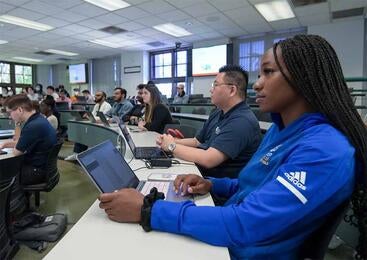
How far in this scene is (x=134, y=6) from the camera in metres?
5.23

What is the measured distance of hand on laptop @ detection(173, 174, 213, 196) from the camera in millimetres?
1097

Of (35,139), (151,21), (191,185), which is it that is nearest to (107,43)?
(151,21)

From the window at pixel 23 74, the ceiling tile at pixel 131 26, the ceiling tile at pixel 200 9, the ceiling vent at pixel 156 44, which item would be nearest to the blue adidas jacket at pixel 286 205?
the ceiling tile at pixel 200 9

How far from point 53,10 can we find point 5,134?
118 inches

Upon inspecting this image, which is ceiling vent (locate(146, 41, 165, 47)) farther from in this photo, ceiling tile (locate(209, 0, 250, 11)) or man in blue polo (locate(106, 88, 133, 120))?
man in blue polo (locate(106, 88, 133, 120))

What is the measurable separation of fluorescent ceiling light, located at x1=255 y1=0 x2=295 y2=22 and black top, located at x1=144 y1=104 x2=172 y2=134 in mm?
3258

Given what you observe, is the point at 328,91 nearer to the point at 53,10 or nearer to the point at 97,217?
the point at 97,217

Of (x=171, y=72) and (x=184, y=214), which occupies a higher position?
(x=171, y=72)

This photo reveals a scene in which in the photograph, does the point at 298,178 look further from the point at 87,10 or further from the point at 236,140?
the point at 87,10

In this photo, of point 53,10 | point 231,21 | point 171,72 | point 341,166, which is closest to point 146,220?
point 341,166

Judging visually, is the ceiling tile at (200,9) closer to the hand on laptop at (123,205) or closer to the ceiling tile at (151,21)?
the ceiling tile at (151,21)

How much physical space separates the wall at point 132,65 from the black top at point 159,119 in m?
6.95

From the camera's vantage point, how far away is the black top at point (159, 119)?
A: 10.8 feet

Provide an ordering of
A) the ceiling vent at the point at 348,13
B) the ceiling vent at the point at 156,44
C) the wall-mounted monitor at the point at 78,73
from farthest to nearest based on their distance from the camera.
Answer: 1. the wall-mounted monitor at the point at 78,73
2. the ceiling vent at the point at 156,44
3. the ceiling vent at the point at 348,13
